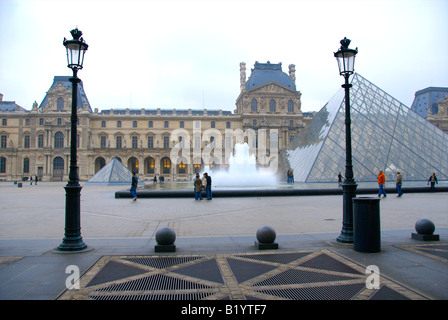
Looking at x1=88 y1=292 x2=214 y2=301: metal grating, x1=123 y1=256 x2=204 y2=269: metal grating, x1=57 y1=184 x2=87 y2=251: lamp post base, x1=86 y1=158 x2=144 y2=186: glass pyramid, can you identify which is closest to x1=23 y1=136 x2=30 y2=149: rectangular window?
x1=86 y1=158 x2=144 y2=186: glass pyramid

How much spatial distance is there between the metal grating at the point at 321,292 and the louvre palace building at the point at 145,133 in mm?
59839

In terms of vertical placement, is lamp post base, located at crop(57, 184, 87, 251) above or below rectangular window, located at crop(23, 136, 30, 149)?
below

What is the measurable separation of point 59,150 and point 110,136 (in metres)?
9.56

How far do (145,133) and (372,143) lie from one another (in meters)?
49.9

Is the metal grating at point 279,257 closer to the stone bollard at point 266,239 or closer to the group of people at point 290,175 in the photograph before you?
the stone bollard at point 266,239

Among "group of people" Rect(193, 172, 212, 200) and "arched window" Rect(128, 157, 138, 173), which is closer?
"group of people" Rect(193, 172, 212, 200)

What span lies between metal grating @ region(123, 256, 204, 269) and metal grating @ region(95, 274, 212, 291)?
613mm

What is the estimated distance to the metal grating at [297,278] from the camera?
418 centimetres

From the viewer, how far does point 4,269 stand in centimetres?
475

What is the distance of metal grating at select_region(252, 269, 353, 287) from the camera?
4.18 meters

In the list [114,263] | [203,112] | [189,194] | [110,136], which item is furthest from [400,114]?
[110,136]

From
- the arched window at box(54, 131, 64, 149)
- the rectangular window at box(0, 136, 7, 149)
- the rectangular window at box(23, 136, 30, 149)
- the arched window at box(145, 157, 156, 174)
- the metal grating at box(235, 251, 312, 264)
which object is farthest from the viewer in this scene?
the arched window at box(145, 157, 156, 174)

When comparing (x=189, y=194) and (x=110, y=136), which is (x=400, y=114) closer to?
(x=189, y=194)

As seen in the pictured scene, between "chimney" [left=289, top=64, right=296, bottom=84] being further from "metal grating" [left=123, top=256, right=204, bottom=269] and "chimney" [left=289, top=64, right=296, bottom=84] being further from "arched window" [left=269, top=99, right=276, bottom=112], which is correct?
"metal grating" [left=123, top=256, right=204, bottom=269]
